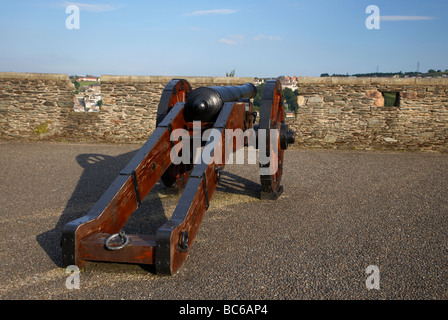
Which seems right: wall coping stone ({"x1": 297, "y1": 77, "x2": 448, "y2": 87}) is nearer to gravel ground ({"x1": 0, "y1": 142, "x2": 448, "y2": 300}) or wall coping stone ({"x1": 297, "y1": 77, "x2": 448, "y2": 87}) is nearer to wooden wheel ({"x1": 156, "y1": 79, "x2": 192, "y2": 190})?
gravel ground ({"x1": 0, "y1": 142, "x2": 448, "y2": 300})

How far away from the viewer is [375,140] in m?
9.70

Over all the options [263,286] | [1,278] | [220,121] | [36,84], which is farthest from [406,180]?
[36,84]

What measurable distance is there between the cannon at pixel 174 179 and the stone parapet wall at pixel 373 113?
3894 millimetres

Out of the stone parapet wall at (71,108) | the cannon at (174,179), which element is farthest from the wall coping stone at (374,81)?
the cannon at (174,179)

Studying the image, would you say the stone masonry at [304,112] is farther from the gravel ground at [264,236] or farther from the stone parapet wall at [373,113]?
the gravel ground at [264,236]

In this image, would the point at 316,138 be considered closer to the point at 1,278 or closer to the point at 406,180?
the point at 406,180

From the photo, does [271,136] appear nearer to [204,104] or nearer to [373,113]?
[204,104]

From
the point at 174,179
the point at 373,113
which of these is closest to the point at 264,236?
the point at 174,179

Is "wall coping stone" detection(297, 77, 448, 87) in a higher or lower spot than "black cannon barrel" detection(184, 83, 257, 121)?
higher

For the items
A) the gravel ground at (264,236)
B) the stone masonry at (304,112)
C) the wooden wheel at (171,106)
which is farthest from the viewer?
the stone masonry at (304,112)

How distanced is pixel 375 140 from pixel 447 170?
227cm

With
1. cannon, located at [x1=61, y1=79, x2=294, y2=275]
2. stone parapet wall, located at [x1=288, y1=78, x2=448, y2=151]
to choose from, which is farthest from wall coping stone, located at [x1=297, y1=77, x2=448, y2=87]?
cannon, located at [x1=61, y1=79, x2=294, y2=275]

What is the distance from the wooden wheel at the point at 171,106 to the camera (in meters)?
5.02

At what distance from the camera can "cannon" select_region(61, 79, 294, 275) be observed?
3113 mm
